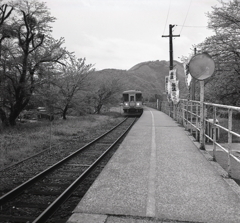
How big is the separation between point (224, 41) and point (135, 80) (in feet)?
427

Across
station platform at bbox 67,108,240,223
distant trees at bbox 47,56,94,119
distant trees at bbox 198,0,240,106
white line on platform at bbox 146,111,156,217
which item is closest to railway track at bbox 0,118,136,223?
station platform at bbox 67,108,240,223

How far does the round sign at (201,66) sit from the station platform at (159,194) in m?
2.13

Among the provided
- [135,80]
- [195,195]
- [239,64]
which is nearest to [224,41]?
[239,64]

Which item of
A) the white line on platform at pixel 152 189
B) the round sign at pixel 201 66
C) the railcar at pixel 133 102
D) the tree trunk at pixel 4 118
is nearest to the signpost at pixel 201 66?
the round sign at pixel 201 66

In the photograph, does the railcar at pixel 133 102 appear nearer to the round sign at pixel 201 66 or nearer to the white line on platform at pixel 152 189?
the round sign at pixel 201 66

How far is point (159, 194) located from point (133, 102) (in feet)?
83.2

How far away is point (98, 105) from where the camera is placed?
37.2 m

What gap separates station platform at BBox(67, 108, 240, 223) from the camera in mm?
3617

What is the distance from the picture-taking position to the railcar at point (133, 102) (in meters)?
29.5

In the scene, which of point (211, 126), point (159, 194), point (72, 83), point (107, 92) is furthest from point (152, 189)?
point (107, 92)

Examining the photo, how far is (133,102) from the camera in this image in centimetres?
2959

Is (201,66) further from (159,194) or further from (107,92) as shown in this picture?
(107,92)

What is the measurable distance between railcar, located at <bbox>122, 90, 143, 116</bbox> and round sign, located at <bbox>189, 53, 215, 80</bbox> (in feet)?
72.3

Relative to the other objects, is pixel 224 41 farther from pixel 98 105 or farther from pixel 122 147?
pixel 98 105
